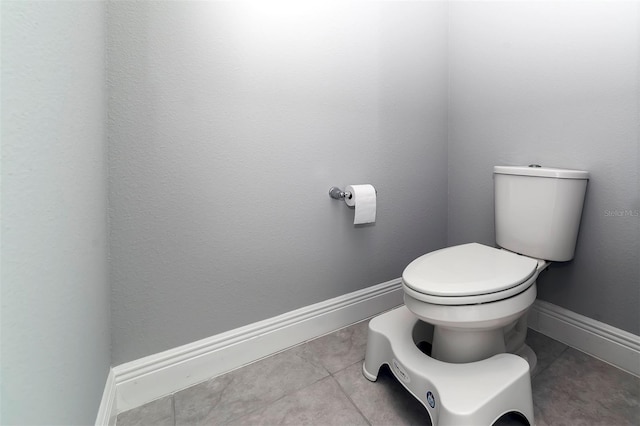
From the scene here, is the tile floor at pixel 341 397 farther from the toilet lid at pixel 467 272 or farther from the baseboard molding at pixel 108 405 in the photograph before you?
the toilet lid at pixel 467 272

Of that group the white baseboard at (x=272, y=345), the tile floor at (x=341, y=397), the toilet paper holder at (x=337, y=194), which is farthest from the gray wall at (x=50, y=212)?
the toilet paper holder at (x=337, y=194)

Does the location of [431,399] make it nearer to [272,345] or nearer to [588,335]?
[272,345]

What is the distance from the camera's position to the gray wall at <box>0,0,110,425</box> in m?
0.39

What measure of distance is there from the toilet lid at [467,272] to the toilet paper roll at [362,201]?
0.31m

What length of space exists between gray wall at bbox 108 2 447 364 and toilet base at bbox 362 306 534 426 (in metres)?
0.50

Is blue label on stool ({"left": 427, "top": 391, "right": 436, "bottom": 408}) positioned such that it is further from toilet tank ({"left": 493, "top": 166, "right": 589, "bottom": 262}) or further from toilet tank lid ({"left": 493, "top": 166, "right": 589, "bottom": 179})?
toilet tank lid ({"left": 493, "top": 166, "right": 589, "bottom": 179})

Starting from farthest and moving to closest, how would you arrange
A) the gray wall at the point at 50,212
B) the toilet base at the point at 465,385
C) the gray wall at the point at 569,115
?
the gray wall at the point at 569,115 → the toilet base at the point at 465,385 → the gray wall at the point at 50,212

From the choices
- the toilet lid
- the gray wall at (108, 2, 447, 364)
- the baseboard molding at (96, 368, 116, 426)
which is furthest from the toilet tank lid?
the baseboard molding at (96, 368, 116, 426)

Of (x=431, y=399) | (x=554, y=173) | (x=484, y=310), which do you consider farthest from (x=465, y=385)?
(x=554, y=173)

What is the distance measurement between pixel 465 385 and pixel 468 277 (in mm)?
303

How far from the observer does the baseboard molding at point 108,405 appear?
2.66 feet

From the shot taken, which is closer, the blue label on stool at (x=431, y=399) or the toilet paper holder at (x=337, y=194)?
the blue label on stool at (x=431, y=399)

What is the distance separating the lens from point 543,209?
1156 mm

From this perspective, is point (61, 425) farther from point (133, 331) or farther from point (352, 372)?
point (352, 372)
